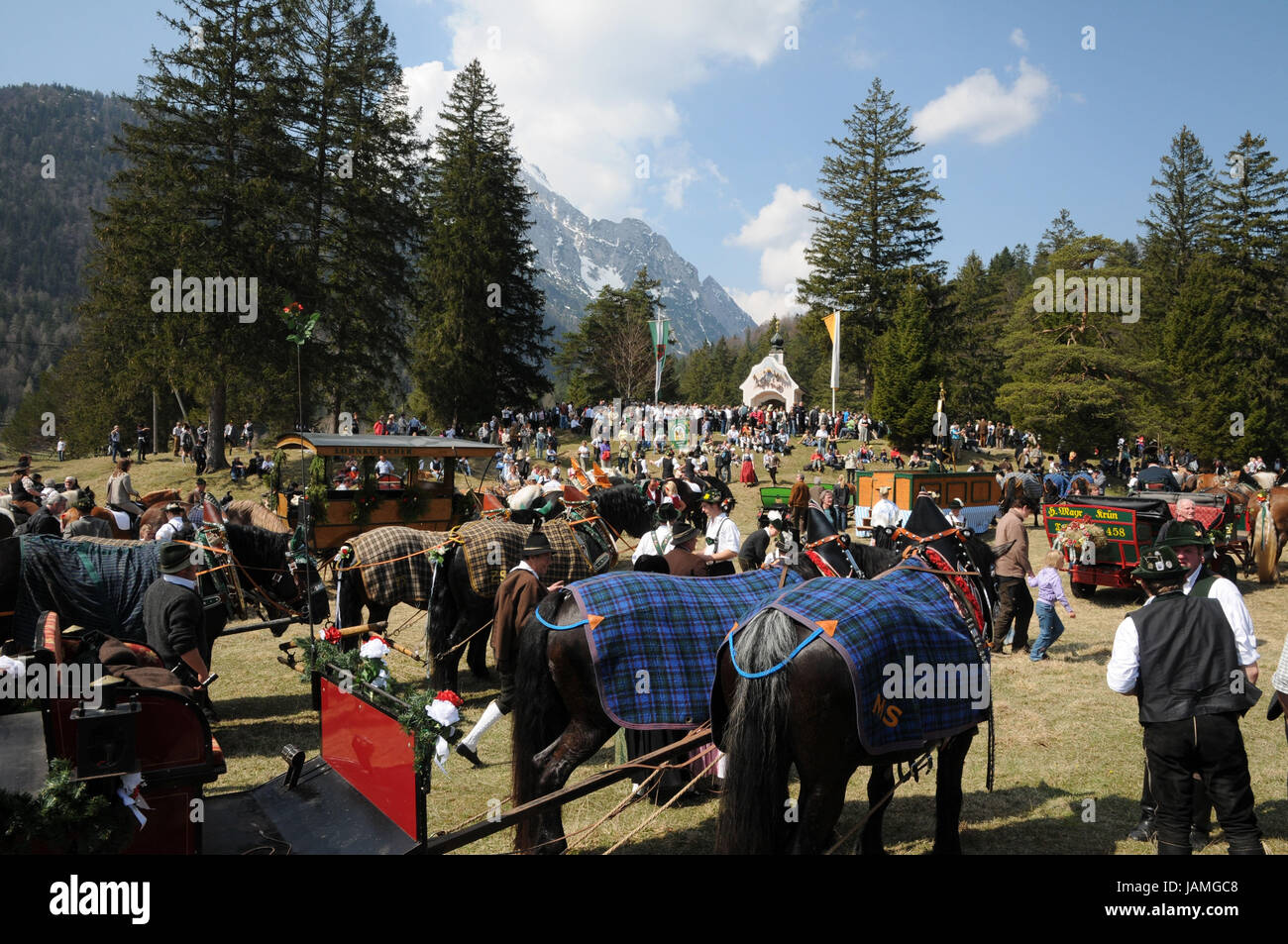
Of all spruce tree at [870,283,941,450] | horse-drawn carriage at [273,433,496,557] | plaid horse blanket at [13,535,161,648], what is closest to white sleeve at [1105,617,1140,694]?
plaid horse blanket at [13,535,161,648]

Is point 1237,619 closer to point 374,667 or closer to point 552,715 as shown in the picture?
point 552,715

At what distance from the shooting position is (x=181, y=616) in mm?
6898

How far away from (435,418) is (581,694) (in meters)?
42.0

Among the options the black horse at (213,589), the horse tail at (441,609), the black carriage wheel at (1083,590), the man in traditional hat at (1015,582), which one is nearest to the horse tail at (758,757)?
the black horse at (213,589)

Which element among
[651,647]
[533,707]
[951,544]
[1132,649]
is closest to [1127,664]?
[1132,649]

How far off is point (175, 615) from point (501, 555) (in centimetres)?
313

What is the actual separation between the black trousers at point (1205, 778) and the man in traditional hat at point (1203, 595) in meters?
0.47

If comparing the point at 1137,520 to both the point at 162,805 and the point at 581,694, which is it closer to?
the point at 581,694

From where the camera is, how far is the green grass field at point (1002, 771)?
573 cm

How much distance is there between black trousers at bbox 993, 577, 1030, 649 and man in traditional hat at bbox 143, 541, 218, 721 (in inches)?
363

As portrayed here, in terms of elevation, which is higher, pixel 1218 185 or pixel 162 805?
pixel 1218 185

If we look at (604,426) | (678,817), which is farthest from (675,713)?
(604,426)
